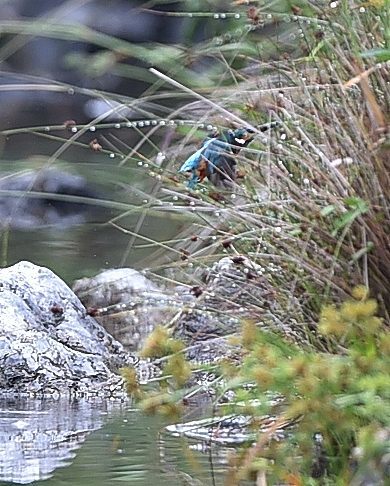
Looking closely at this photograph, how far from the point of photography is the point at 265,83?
3.23 meters

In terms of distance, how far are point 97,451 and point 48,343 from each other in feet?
4.44

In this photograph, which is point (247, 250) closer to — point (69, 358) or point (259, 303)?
point (259, 303)

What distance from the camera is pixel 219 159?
3.41m

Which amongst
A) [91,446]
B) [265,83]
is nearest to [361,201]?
[265,83]

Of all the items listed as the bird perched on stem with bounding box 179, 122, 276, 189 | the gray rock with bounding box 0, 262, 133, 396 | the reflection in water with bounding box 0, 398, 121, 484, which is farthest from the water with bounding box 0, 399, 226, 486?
the bird perched on stem with bounding box 179, 122, 276, 189

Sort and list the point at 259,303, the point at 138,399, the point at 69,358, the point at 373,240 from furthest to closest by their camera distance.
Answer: the point at 69,358 < the point at 259,303 < the point at 373,240 < the point at 138,399

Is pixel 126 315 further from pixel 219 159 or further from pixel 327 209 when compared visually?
pixel 327 209

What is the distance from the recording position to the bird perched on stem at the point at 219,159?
3236 millimetres

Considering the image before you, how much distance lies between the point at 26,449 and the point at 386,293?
3.32 ft

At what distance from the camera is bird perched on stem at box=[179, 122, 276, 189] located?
10.6 ft

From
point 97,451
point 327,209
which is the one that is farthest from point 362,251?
→ point 97,451

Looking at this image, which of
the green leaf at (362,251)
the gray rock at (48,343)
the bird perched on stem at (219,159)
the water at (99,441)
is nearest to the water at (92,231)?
the water at (99,441)

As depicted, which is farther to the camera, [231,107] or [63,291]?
[63,291]

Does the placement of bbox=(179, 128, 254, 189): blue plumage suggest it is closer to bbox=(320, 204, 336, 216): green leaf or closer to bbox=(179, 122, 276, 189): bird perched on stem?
bbox=(179, 122, 276, 189): bird perched on stem
